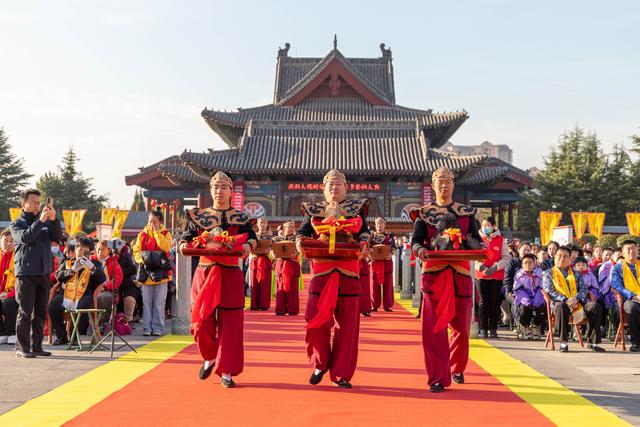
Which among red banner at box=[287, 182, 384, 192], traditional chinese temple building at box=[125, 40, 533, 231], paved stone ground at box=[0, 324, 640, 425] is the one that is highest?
traditional chinese temple building at box=[125, 40, 533, 231]

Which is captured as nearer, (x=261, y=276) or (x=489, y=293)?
(x=489, y=293)

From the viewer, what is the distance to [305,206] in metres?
6.25

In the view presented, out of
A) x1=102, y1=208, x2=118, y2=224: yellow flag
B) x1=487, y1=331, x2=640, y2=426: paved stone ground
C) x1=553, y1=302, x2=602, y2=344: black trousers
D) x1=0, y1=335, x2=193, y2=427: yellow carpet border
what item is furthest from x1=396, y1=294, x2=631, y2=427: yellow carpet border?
x1=102, y1=208, x2=118, y2=224: yellow flag

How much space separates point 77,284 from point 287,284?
5.08 m

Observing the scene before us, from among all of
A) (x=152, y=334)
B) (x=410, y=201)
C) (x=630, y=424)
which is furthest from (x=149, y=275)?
(x=410, y=201)

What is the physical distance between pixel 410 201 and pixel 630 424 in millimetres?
26831

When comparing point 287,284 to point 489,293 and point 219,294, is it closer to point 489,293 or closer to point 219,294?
point 489,293

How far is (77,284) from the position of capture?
348 inches

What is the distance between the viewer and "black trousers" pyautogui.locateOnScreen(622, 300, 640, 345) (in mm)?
8797

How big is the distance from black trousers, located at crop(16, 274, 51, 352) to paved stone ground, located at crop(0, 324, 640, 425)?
8.8 inches

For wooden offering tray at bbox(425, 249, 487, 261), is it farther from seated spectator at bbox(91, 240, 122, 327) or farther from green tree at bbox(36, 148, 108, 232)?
green tree at bbox(36, 148, 108, 232)

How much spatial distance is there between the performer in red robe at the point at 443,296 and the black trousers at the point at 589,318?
3.22 m

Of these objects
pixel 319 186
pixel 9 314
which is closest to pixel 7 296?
pixel 9 314

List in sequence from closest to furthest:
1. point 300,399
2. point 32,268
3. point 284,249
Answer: point 300,399 → point 32,268 → point 284,249
